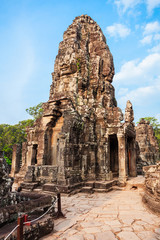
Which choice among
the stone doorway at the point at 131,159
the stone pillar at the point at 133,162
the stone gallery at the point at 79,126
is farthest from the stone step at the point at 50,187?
the stone pillar at the point at 133,162

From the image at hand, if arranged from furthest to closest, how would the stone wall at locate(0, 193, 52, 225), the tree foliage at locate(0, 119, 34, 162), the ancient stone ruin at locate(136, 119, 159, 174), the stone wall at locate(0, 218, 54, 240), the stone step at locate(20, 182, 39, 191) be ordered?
1. the tree foliage at locate(0, 119, 34, 162)
2. the ancient stone ruin at locate(136, 119, 159, 174)
3. the stone step at locate(20, 182, 39, 191)
4. the stone wall at locate(0, 193, 52, 225)
5. the stone wall at locate(0, 218, 54, 240)

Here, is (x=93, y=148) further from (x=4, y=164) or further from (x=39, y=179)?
(x=4, y=164)

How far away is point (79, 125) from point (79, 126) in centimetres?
6

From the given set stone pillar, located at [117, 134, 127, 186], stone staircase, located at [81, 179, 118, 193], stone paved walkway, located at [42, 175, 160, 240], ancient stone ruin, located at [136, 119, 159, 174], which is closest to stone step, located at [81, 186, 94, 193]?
stone staircase, located at [81, 179, 118, 193]

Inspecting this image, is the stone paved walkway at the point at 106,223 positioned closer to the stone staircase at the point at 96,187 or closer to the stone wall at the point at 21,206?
the stone wall at the point at 21,206

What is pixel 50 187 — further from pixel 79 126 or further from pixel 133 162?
pixel 133 162

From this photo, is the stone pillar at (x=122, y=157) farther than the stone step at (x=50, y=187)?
Yes

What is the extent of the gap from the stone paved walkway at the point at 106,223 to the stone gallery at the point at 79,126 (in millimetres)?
2345

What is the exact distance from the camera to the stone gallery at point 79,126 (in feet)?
28.2

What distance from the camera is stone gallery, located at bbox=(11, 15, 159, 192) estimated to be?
339 inches

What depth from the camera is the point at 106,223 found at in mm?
4016

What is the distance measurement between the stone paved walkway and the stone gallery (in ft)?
7.69

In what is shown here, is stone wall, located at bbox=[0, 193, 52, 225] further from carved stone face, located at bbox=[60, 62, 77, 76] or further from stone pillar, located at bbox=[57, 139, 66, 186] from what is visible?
carved stone face, located at bbox=[60, 62, 77, 76]

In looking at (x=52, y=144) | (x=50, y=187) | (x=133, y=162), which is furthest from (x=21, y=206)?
(x=133, y=162)
